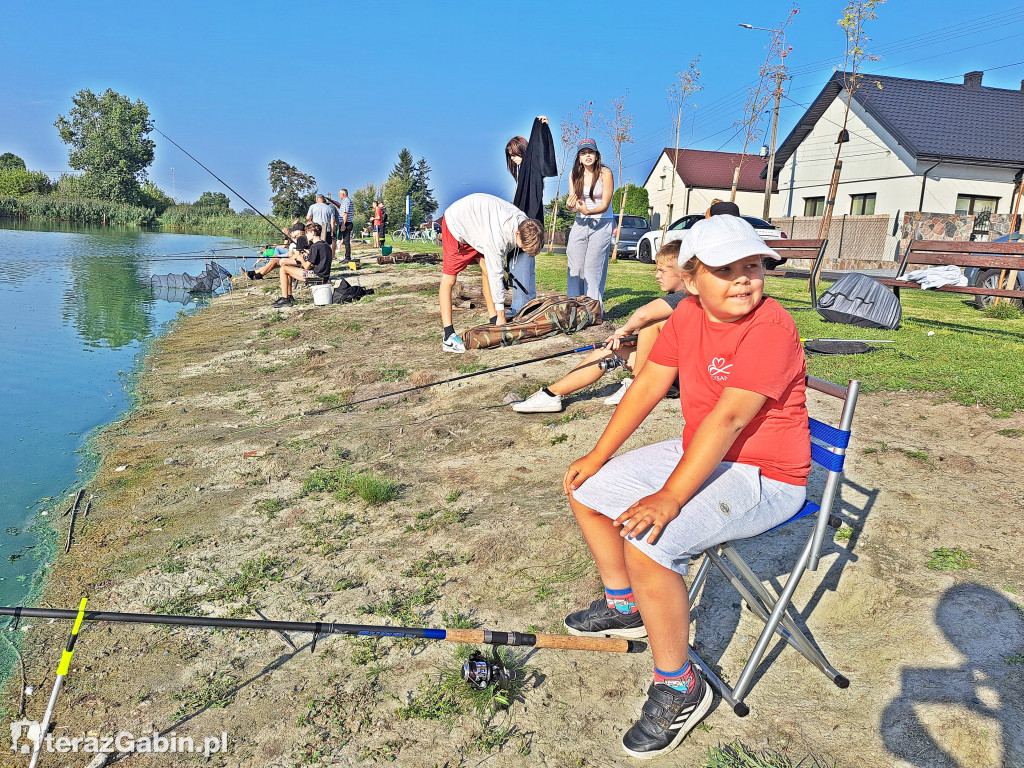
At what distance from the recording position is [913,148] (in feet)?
71.7

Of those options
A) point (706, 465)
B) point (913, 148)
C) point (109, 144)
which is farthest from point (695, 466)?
point (109, 144)

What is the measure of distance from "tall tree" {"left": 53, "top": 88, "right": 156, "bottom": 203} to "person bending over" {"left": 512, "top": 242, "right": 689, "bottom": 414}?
6553 centimetres

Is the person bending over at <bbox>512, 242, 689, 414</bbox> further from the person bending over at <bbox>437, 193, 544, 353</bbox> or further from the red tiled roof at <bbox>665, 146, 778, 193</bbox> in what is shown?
the red tiled roof at <bbox>665, 146, 778, 193</bbox>

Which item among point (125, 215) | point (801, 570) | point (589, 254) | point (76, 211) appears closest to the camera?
point (801, 570)

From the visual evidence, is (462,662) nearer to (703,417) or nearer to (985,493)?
(703,417)

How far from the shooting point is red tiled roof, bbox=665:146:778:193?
38.0 meters

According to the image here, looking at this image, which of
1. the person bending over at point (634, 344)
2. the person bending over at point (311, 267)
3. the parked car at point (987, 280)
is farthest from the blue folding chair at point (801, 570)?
the person bending over at point (311, 267)

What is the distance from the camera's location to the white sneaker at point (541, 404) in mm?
5613

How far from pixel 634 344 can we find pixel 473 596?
2.58 metres

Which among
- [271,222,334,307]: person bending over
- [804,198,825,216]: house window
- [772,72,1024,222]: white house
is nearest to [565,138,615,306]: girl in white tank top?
[271,222,334,307]: person bending over

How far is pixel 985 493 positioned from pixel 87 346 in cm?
1196

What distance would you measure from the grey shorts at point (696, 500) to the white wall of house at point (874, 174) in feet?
78.3

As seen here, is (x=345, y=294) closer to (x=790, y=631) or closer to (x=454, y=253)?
(x=454, y=253)

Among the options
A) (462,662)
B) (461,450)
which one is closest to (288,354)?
(461,450)
